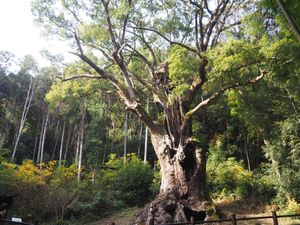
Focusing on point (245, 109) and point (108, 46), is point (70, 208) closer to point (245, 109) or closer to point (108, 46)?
point (108, 46)

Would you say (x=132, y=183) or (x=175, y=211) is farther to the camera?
(x=132, y=183)

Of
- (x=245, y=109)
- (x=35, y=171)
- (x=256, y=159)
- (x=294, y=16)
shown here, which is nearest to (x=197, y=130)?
(x=256, y=159)

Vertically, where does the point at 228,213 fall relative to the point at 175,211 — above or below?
below

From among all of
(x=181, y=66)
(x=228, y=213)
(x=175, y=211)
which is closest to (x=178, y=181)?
(x=175, y=211)

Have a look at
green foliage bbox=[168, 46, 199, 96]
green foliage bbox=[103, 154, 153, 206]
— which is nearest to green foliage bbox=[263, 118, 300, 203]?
green foliage bbox=[168, 46, 199, 96]

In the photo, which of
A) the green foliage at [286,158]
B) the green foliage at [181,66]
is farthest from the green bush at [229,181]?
the green foliage at [181,66]

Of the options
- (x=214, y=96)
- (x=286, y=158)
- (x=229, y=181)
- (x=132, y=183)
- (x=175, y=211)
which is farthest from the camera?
(x=132, y=183)

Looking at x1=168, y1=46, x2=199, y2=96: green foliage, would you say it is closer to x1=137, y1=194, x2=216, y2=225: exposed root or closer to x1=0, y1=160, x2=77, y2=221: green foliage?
x1=137, y1=194, x2=216, y2=225: exposed root

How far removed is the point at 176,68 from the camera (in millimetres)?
8156

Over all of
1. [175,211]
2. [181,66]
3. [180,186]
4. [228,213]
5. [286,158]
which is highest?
[181,66]

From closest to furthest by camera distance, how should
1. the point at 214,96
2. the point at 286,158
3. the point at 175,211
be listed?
1. the point at 175,211
2. the point at 214,96
3. the point at 286,158

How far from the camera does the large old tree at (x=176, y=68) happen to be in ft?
26.0

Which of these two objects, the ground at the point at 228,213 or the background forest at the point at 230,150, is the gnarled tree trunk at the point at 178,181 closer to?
the ground at the point at 228,213

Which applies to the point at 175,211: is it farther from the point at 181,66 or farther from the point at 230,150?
the point at 230,150
